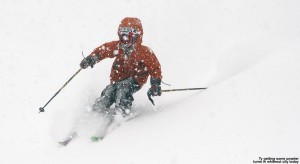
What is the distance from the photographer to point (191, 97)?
250 inches

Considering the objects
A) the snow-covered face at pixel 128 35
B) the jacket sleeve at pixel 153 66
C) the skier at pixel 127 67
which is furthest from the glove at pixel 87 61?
the jacket sleeve at pixel 153 66

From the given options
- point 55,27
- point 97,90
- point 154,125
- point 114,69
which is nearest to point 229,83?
point 154,125

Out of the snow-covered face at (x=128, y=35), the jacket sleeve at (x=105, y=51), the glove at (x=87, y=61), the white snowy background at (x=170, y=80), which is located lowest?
the white snowy background at (x=170, y=80)

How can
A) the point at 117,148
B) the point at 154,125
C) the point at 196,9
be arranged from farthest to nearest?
the point at 196,9
the point at 154,125
the point at 117,148

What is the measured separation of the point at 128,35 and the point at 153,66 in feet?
2.13

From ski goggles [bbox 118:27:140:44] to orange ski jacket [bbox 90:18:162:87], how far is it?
10 centimetres

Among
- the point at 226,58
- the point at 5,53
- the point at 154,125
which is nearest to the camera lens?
the point at 154,125

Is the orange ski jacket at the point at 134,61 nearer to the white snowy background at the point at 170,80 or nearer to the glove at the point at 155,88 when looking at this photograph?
the glove at the point at 155,88

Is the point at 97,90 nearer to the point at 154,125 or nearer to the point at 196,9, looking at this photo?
the point at 154,125

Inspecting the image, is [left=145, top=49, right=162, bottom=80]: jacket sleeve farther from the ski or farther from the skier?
the ski

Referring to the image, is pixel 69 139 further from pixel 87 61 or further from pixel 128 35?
pixel 128 35

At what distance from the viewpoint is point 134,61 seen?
6262mm

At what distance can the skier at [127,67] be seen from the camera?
5945 mm

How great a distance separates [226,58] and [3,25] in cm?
586
